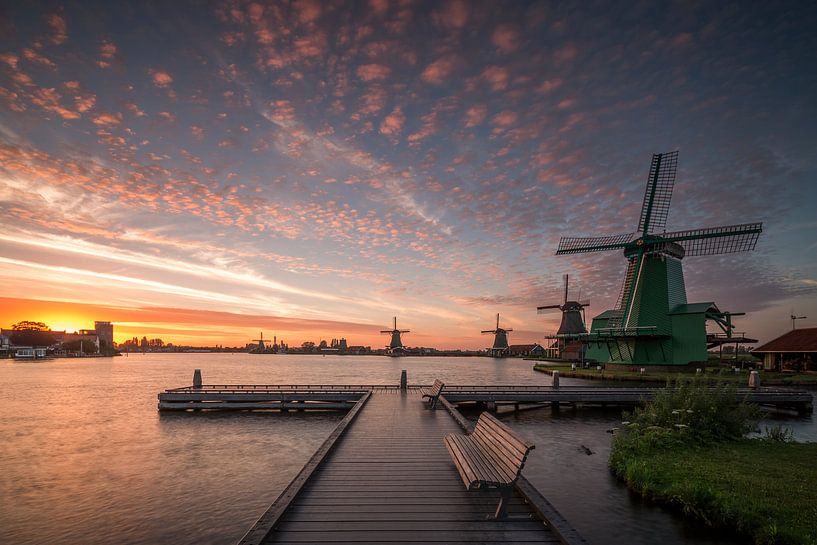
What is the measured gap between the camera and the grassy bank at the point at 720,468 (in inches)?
368

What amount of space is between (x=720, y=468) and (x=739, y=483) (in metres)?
1.55

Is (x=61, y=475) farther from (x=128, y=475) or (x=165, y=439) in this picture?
(x=165, y=439)

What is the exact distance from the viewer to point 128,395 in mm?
40594

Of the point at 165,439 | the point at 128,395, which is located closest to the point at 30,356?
the point at 128,395

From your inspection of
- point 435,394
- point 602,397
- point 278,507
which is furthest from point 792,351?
point 278,507

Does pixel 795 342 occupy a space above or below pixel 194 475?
above

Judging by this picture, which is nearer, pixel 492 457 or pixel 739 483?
pixel 492 457

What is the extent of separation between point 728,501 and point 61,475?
20687 mm

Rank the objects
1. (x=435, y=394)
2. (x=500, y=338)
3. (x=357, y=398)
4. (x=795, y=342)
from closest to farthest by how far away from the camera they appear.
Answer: (x=435, y=394)
(x=357, y=398)
(x=795, y=342)
(x=500, y=338)

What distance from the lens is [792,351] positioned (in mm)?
48781

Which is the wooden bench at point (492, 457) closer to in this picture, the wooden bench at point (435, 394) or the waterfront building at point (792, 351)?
the wooden bench at point (435, 394)

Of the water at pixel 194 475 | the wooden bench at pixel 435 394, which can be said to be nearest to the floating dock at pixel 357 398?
the water at pixel 194 475

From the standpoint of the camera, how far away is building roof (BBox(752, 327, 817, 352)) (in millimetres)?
47550

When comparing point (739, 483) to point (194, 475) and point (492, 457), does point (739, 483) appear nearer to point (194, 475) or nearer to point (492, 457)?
point (492, 457)
